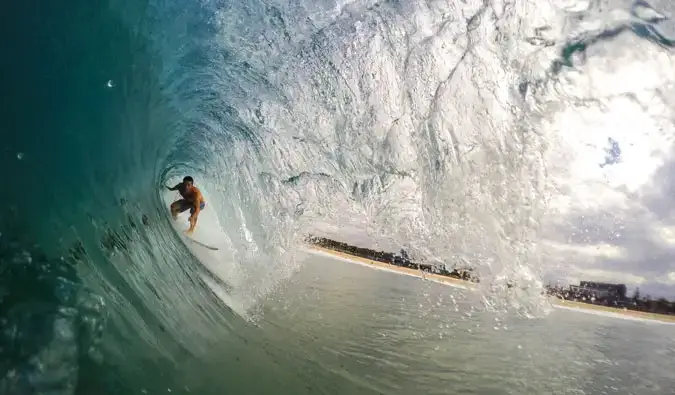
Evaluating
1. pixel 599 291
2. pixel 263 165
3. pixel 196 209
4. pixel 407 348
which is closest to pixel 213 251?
pixel 196 209

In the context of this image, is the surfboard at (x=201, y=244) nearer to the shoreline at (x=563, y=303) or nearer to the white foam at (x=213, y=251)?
the white foam at (x=213, y=251)

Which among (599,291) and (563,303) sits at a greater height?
(599,291)

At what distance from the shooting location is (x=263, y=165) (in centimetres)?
648

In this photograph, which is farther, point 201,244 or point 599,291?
point 599,291

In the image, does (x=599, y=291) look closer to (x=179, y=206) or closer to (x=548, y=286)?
(x=548, y=286)

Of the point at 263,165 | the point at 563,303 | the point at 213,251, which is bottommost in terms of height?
the point at 213,251

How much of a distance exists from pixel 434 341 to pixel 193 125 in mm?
4587

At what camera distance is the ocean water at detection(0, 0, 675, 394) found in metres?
4.19

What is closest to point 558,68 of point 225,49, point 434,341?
point 225,49

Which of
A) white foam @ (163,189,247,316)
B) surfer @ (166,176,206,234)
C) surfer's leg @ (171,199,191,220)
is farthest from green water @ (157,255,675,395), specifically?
surfer's leg @ (171,199,191,220)

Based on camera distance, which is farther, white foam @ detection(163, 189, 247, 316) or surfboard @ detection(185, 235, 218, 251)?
surfboard @ detection(185, 235, 218, 251)

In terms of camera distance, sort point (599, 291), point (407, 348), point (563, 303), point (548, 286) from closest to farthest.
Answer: point (548, 286) → point (407, 348) → point (563, 303) → point (599, 291)

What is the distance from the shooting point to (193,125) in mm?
6367

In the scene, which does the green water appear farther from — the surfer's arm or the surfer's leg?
the surfer's leg
